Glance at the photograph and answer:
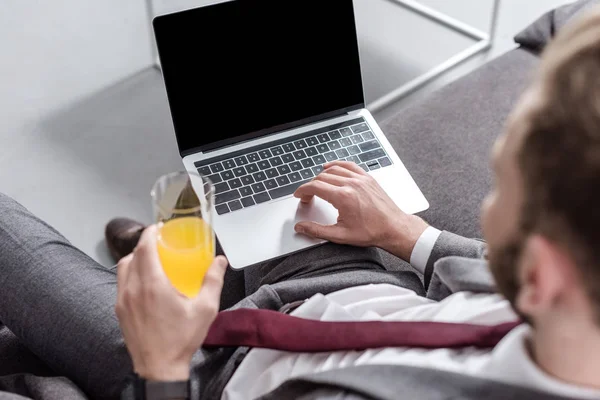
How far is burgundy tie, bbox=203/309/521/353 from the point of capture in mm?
974

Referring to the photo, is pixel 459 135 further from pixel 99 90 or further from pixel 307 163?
pixel 99 90

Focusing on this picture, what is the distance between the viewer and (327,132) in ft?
4.93

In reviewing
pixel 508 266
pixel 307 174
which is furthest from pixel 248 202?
pixel 508 266

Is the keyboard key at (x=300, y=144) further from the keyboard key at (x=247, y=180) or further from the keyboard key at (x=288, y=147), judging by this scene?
the keyboard key at (x=247, y=180)

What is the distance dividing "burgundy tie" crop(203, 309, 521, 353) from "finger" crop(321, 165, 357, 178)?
13.5 inches

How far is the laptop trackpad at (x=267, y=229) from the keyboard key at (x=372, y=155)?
0.14 metres

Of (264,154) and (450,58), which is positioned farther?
(450,58)

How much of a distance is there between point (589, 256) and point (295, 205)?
0.78m

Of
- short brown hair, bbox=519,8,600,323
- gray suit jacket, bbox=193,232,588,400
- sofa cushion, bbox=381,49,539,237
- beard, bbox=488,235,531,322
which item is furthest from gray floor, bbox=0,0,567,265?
short brown hair, bbox=519,8,600,323

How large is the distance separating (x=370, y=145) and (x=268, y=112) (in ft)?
0.68

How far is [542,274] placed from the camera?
2.27 ft

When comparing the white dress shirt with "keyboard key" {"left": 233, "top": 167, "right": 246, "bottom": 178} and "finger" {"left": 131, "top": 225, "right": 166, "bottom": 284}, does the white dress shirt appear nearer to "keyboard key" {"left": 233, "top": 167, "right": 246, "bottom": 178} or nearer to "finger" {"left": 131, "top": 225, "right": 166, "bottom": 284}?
"finger" {"left": 131, "top": 225, "right": 166, "bottom": 284}

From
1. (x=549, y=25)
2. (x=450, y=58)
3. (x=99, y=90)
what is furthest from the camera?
(x=450, y=58)

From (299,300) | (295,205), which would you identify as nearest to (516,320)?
(299,300)
